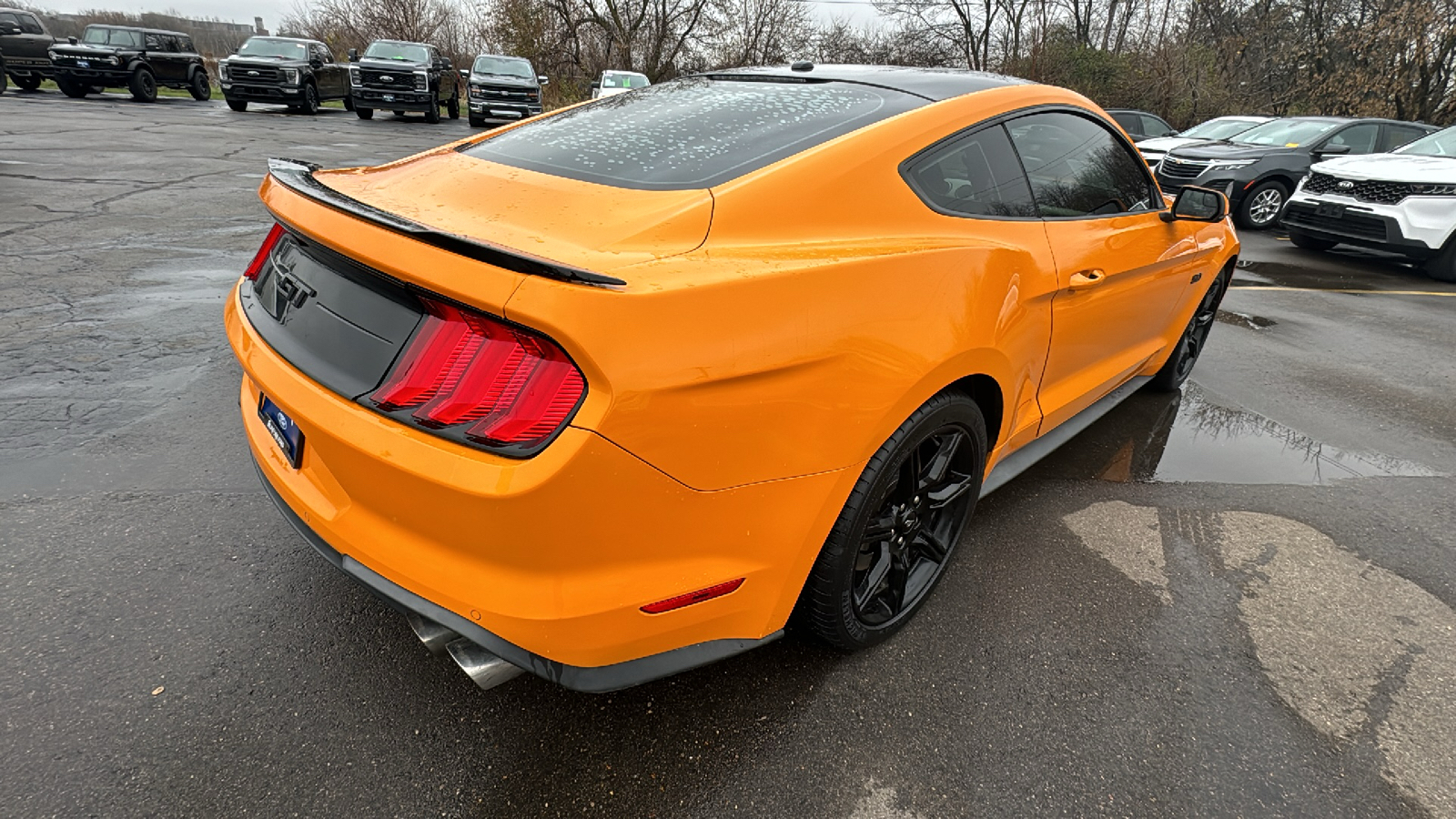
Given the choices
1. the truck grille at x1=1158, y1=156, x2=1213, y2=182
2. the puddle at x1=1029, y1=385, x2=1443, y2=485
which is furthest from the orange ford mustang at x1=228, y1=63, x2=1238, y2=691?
the truck grille at x1=1158, y1=156, x2=1213, y2=182

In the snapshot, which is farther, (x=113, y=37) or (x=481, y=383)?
(x=113, y=37)

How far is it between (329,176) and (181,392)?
2052mm

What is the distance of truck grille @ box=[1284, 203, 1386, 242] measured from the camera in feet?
27.5

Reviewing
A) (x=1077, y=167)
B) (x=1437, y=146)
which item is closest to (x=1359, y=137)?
(x=1437, y=146)

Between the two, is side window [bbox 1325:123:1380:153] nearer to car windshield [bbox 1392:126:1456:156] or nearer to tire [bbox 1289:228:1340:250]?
car windshield [bbox 1392:126:1456:156]

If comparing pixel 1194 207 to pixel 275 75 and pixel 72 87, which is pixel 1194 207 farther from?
pixel 72 87

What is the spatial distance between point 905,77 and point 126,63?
24304 millimetres

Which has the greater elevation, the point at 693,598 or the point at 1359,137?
the point at 1359,137

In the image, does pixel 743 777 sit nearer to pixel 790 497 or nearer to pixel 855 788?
pixel 855 788

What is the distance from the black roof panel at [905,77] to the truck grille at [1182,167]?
9.72 metres

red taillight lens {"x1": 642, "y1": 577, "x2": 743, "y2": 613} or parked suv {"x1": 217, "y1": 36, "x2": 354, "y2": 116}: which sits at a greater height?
parked suv {"x1": 217, "y1": 36, "x2": 354, "y2": 116}

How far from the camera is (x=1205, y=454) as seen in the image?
370cm

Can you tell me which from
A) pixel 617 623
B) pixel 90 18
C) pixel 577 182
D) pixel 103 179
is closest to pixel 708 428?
pixel 617 623

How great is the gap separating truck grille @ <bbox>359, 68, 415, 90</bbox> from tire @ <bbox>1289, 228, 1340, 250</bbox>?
18256mm
